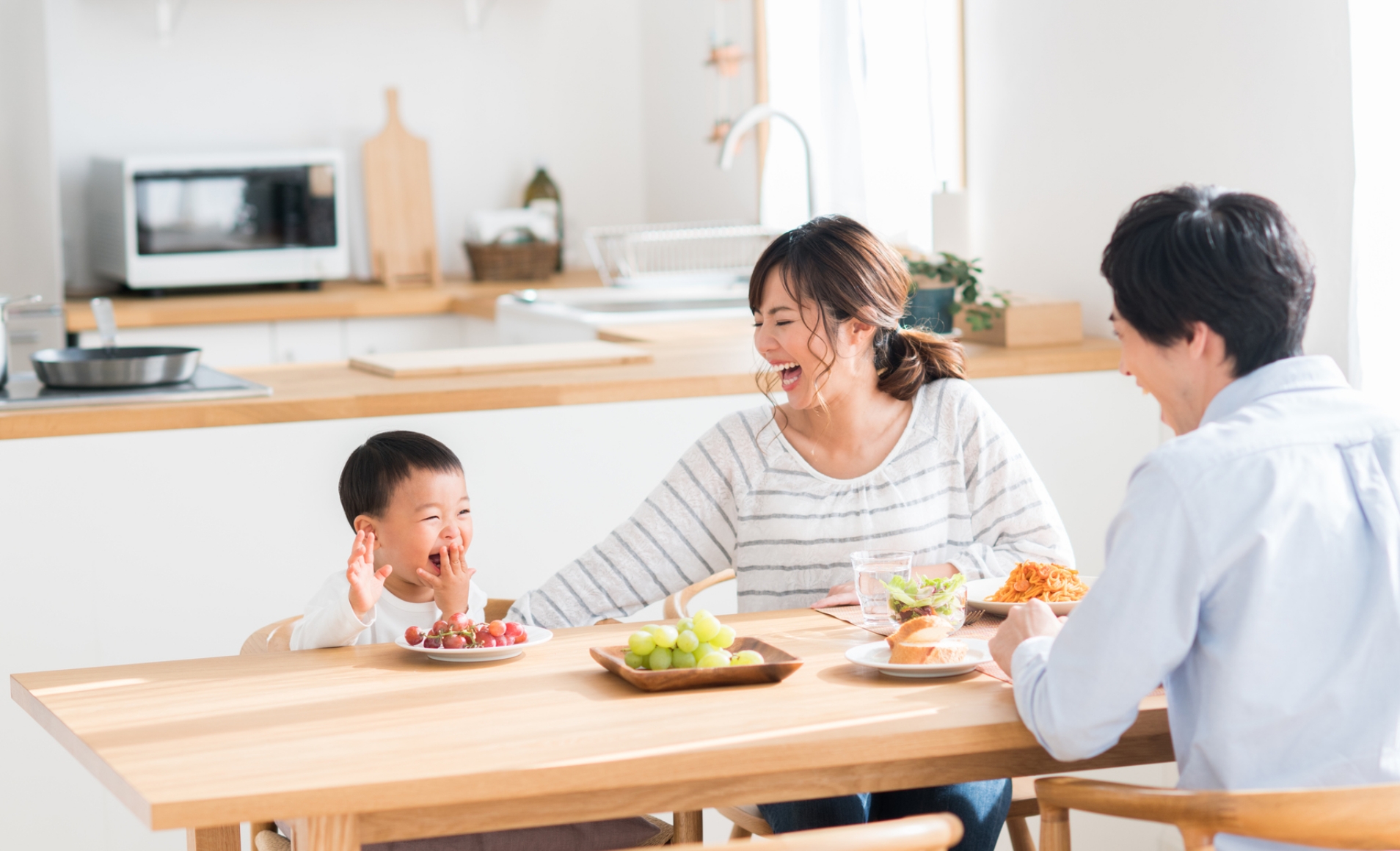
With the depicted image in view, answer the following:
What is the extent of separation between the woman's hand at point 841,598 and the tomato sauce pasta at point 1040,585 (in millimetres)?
162

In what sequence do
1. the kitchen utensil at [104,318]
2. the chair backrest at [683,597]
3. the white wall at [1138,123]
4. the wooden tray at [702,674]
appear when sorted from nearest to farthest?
the wooden tray at [702,674], the chair backrest at [683,597], the white wall at [1138,123], the kitchen utensil at [104,318]

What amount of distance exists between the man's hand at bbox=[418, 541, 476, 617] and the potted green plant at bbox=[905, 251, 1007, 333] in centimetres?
135

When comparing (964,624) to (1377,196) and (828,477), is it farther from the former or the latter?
(1377,196)

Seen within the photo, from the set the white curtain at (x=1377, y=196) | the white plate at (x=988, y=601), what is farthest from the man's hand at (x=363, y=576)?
the white curtain at (x=1377, y=196)

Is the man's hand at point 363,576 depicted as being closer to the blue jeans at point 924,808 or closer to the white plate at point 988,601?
the blue jeans at point 924,808

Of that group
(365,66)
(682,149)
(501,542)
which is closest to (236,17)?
(365,66)

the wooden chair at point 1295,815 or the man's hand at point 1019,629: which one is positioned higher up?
the man's hand at point 1019,629

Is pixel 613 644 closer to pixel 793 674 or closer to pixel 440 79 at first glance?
pixel 793 674

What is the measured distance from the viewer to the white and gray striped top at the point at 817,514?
190 cm

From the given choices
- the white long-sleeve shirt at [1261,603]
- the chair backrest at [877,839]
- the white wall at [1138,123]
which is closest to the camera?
the chair backrest at [877,839]

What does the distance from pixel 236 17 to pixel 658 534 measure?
3.58 meters

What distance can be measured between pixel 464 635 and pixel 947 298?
5.30 feet

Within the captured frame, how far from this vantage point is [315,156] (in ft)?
14.8

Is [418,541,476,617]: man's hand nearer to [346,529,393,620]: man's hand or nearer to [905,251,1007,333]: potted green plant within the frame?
[346,529,393,620]: man's hand
